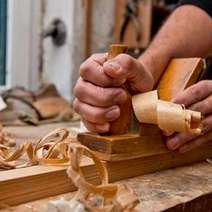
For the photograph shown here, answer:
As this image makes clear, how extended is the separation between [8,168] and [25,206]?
0.28 feet

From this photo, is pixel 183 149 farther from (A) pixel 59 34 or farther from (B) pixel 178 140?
(A) pixel 59 34

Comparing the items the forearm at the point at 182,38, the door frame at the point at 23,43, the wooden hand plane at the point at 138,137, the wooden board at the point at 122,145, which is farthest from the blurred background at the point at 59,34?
the wooden board at the point at 122,145

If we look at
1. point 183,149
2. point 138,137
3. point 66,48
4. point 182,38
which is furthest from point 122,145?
point 66,48

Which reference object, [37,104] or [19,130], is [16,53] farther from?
[19,130]

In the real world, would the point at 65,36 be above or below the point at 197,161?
above

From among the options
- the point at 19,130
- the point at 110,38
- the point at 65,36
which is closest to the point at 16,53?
the point at 65,36

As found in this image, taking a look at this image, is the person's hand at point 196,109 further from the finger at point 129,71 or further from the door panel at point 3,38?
the door panel at point 3,38

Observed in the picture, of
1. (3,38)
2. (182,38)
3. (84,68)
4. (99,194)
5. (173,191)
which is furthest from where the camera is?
(3,38)

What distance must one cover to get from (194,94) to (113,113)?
157mm

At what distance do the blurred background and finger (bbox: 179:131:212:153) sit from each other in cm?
89

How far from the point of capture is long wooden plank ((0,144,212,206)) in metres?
0.52

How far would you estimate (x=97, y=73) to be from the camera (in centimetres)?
68

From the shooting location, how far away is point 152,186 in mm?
623

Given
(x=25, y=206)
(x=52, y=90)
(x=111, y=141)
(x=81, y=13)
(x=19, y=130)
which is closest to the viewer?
(x=25, y=206)
